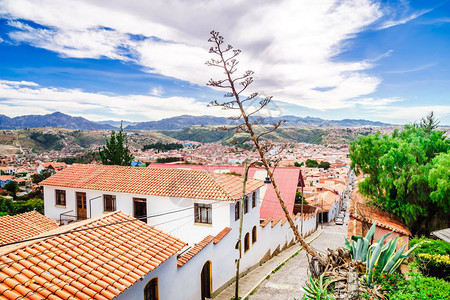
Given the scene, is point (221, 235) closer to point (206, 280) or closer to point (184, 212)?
point (206, 280)

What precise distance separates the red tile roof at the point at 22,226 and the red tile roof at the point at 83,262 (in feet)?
20.4

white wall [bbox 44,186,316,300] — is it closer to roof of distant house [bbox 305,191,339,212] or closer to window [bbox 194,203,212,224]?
window [bbox 194,203,212,224]

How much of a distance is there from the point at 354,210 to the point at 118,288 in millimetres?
14957

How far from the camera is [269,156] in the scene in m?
10.9

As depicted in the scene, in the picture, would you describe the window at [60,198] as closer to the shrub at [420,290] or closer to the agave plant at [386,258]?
the agave plant at [386,258]

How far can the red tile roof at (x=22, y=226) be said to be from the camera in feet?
39.5

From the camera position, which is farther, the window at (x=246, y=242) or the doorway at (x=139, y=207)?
the doorway at (x=139, y=207)

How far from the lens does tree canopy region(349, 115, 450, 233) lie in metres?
14.6

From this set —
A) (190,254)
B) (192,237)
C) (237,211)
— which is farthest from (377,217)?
(190,254)

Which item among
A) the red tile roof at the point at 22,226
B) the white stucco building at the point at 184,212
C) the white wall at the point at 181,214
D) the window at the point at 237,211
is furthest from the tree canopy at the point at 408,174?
the red tile roof at the point at 22,226

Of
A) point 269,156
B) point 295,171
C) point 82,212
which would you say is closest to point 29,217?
point 82,212

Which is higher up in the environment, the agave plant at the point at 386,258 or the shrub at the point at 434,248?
the agave plant at the point at 386,258

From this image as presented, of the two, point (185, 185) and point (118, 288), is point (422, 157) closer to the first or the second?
point (185, 185)

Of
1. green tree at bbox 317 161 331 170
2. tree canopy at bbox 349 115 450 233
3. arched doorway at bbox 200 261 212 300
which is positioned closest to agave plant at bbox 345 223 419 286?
arched doorway at bbox 200 261 212 300
